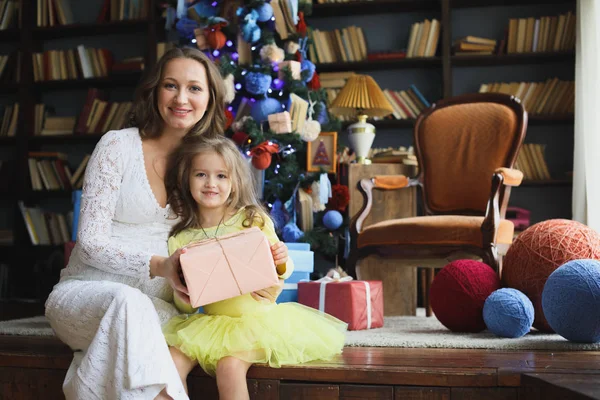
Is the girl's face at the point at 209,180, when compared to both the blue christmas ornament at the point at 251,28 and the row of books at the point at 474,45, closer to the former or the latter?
the blue christmas ornament at the point at 251,28

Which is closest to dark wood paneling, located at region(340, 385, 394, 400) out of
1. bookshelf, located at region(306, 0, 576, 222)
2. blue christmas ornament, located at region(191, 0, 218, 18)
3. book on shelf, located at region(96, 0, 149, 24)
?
blue christmas ornament, located at region(191, 0, 218, 18)

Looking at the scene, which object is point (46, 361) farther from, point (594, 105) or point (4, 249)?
point (4, 249)

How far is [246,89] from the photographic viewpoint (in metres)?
3.87

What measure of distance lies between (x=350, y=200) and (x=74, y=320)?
244 cm

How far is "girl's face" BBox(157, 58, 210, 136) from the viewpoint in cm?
181

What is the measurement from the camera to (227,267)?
150 centimetres

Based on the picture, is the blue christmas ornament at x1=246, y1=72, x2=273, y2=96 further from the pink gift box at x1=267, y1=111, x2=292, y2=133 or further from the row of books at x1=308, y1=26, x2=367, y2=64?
the row of books at x1=308, y1=26, x2=367, y2=64

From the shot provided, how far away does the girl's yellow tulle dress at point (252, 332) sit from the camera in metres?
1.52

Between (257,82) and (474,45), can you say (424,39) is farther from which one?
(257,82)

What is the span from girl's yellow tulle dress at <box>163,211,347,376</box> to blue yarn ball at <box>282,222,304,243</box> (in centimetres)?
199

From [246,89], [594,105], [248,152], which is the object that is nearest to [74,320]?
[248,152]

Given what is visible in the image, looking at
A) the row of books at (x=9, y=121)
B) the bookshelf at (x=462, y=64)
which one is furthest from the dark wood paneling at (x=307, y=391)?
the row of books at (x=9, y=121)

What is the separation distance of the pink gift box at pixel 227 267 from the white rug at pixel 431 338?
0.61 meters

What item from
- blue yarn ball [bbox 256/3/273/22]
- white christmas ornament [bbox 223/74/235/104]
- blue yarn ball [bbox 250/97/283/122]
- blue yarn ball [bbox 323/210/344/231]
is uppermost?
blue yarn ball [bbox 256/3/273/22]
